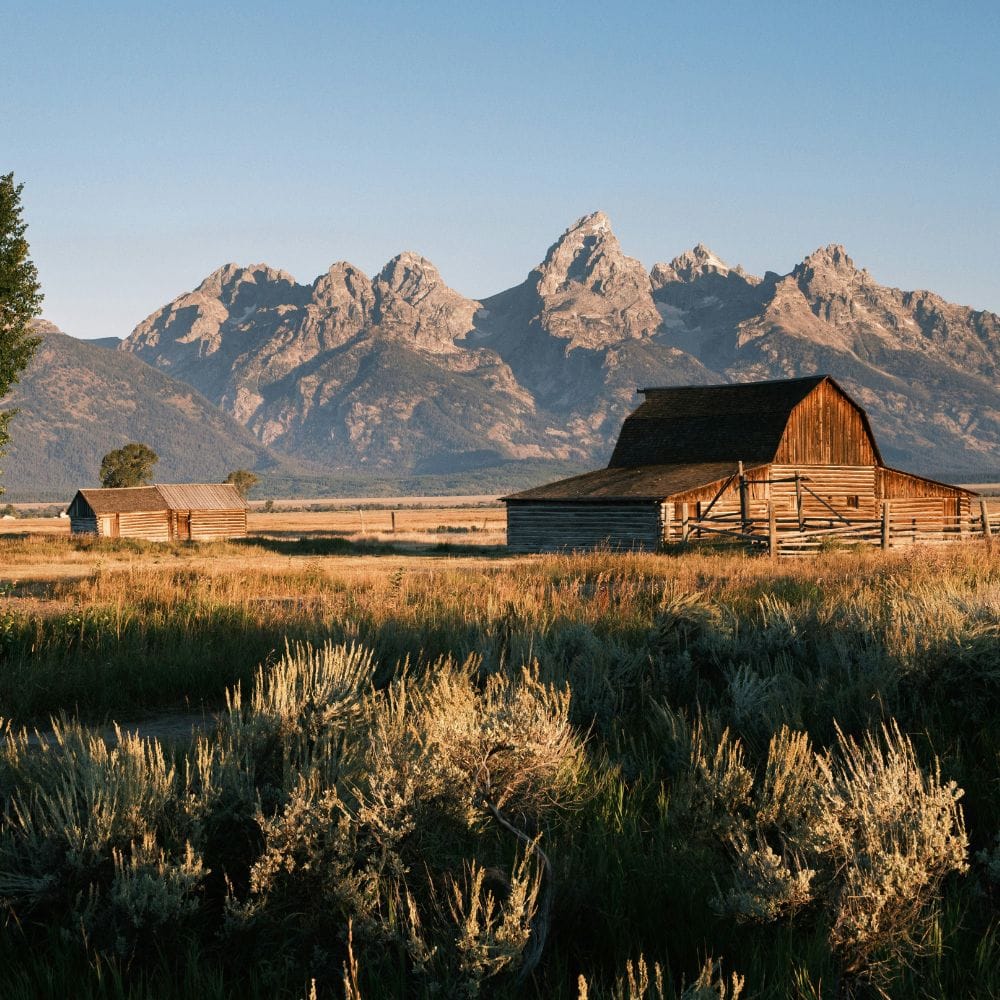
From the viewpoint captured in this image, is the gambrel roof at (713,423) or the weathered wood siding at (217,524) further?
the weathered wood siding at (217,524)

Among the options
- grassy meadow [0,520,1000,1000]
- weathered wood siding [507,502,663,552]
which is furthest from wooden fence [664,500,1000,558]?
grassy meadow [0,520,1000,1000]

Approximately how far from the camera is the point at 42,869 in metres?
4.79

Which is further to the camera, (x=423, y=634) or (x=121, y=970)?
(x=423, y=634)

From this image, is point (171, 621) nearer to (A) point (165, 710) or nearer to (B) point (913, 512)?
(A) point (165, 710)

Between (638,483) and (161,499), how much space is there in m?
33.6

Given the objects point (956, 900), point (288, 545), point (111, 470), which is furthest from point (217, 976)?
point (111, 470)

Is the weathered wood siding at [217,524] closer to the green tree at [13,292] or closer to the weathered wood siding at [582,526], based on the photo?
the weathered wood siding at [582,526]

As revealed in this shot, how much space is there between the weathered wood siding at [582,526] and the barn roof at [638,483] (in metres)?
0.43

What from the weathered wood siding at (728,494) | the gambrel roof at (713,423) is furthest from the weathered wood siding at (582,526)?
the gambrel roof at (713,423)

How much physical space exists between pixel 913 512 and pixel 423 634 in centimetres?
4272

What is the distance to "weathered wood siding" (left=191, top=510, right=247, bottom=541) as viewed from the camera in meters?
67.6

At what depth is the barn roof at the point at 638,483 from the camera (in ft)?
134

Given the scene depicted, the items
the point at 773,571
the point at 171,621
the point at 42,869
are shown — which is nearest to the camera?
the point at 42,869

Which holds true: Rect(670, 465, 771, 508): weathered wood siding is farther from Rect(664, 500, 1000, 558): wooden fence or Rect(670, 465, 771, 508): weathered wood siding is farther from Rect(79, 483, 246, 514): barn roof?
Rect(79, 483, 246, 514): barn roof
